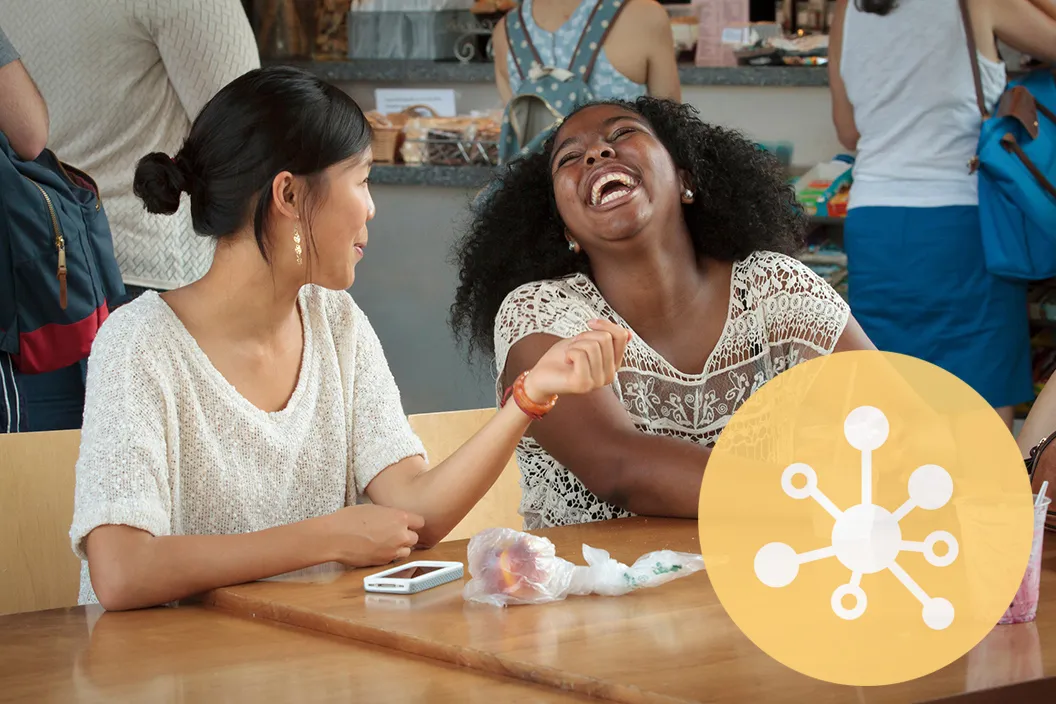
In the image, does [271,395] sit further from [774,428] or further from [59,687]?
[774,428]

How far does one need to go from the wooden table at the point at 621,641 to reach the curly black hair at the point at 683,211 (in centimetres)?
92

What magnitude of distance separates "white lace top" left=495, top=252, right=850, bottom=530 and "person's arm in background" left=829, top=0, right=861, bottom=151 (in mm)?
1258

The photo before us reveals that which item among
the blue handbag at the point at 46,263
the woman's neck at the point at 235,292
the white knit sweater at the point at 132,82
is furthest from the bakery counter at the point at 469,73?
the woman's neck at the point at 235,292

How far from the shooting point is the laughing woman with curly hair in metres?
1.93

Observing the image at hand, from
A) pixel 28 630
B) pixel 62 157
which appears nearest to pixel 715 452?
pixel 28 630

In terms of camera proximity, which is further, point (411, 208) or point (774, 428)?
point (411, 208)

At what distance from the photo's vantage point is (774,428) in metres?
1.17

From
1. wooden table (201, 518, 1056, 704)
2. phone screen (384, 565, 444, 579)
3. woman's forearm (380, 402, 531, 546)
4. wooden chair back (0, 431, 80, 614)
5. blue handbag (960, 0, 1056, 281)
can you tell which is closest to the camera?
wooden table (201, 518, 1056, 704)

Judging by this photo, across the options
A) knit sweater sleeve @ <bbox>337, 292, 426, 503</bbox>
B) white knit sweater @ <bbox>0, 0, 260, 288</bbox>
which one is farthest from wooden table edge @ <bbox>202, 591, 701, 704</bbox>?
white knit sweater @ <bbox>0, 0, 260, 288</bbox>

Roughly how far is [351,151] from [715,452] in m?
0.87

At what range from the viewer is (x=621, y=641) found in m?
1.19

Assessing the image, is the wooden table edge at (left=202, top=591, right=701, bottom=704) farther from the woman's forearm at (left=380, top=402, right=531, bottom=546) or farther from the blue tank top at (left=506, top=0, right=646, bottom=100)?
the blue tank top at (left=506, top=0, right=646, bottom=100)

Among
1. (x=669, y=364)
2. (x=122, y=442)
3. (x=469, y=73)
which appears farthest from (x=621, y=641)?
(x=469, y=73)

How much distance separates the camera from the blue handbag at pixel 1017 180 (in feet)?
9.90
